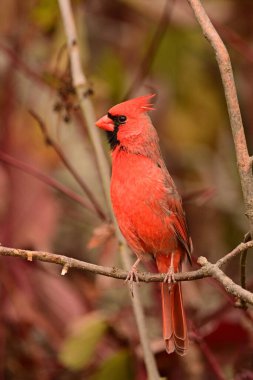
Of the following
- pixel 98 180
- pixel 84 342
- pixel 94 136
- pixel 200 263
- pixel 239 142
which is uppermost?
pixel 98 180

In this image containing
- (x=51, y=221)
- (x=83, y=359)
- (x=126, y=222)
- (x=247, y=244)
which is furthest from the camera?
(x=51, y=221)

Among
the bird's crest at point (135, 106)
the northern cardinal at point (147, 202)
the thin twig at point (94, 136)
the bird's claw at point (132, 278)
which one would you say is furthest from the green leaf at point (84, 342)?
the bird's crest at point (135, 106)

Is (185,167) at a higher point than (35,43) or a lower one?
lower

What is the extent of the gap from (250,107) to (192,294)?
139 cm

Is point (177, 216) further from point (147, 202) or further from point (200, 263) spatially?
point (200, 263)

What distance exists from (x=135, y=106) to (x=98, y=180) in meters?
1.78

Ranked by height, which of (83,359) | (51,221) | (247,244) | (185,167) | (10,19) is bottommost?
(247,244)

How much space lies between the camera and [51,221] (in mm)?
4270

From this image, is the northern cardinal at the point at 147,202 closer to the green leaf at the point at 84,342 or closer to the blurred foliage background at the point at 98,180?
the blurred foliage background at the point at 98,180

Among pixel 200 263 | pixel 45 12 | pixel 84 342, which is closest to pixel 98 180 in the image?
pixel 45 12

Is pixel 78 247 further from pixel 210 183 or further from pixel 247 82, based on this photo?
pixel 247 82

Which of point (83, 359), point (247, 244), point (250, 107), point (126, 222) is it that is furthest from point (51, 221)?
point (247, 244)

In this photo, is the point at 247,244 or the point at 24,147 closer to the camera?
the point at 247,244

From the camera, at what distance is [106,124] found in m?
3.35
